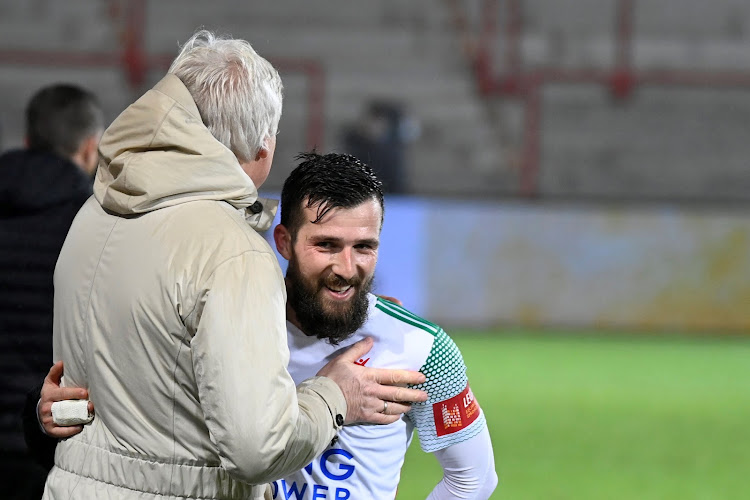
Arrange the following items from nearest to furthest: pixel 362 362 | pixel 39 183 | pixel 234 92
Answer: pixel 234 92
pixel 362 362
pixel 39 183

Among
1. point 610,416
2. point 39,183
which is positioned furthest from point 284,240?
point 610,416

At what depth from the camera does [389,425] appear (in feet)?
8.35

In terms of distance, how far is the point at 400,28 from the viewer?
53.8 ft

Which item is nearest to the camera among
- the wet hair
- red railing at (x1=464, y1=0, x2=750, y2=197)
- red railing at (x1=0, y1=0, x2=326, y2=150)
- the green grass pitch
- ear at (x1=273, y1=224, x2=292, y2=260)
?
the wet hair

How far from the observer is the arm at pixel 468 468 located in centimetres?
259

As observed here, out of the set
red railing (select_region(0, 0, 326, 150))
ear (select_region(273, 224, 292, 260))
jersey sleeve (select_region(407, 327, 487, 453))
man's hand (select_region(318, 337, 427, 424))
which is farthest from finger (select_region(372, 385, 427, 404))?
red railing (select_region(0, 0, 326, 150))

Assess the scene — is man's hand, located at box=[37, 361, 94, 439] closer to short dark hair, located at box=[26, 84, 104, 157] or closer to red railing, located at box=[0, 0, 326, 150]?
short dark hair, located at box=[26, 84, 104, 157]

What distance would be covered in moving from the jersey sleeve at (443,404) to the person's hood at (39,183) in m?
1.17

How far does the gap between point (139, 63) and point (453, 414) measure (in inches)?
493

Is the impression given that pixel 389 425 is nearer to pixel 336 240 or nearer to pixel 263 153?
pixel 336 240

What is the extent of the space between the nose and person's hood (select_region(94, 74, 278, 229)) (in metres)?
0.38

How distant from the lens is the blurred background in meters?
6.89

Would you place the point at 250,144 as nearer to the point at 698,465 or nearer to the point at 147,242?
the point at 147,242

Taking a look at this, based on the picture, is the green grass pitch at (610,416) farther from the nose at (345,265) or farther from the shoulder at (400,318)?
the nose at (345,265)
